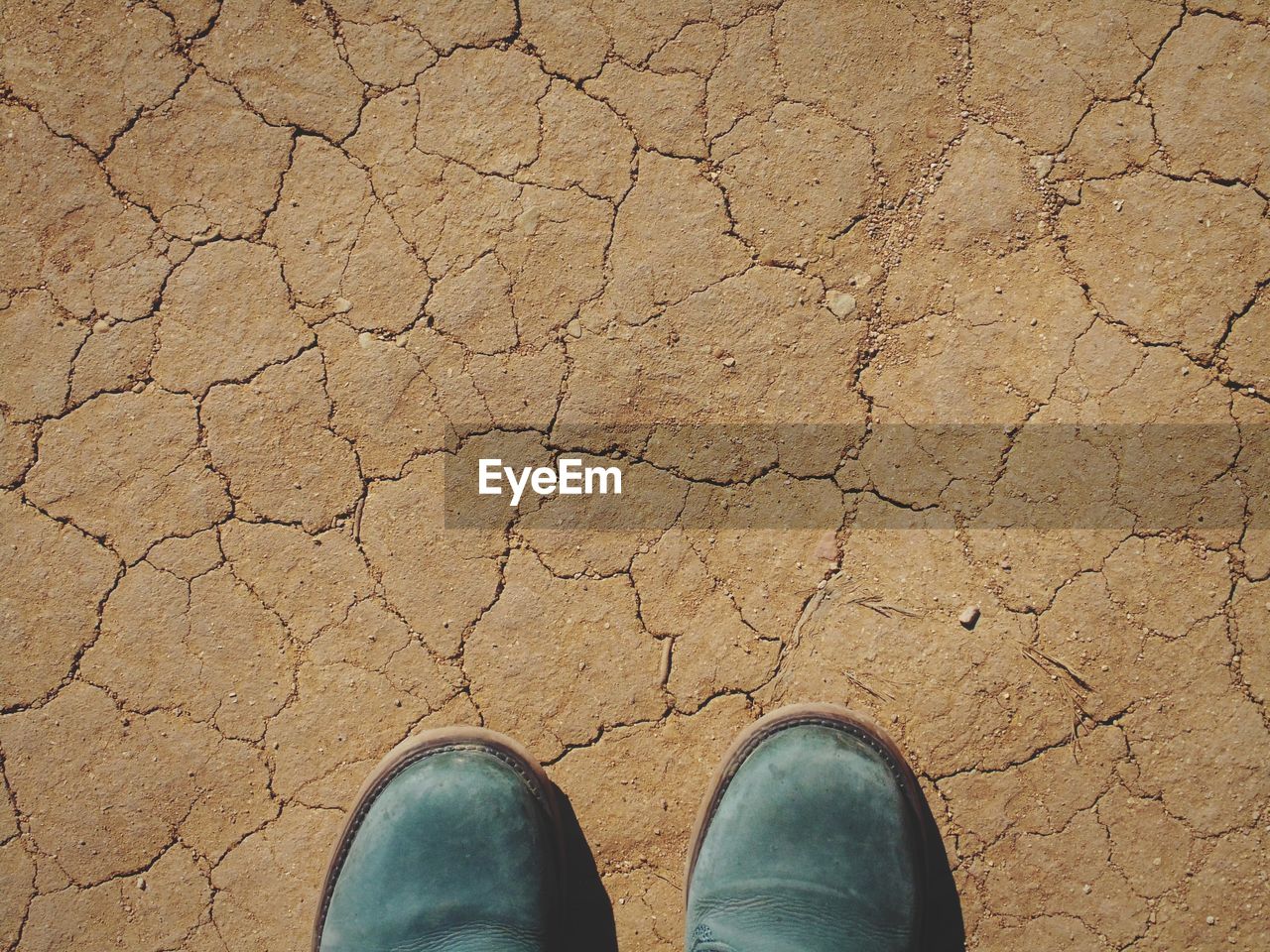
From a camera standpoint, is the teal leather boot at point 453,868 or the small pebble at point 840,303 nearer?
the teal leather boot at point 453,868

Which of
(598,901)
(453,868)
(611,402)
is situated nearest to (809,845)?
(598,901)

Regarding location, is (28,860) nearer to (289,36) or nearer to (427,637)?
(427,637)

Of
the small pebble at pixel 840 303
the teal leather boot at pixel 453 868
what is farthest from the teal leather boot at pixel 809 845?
the small pebble at pixel 840 303
